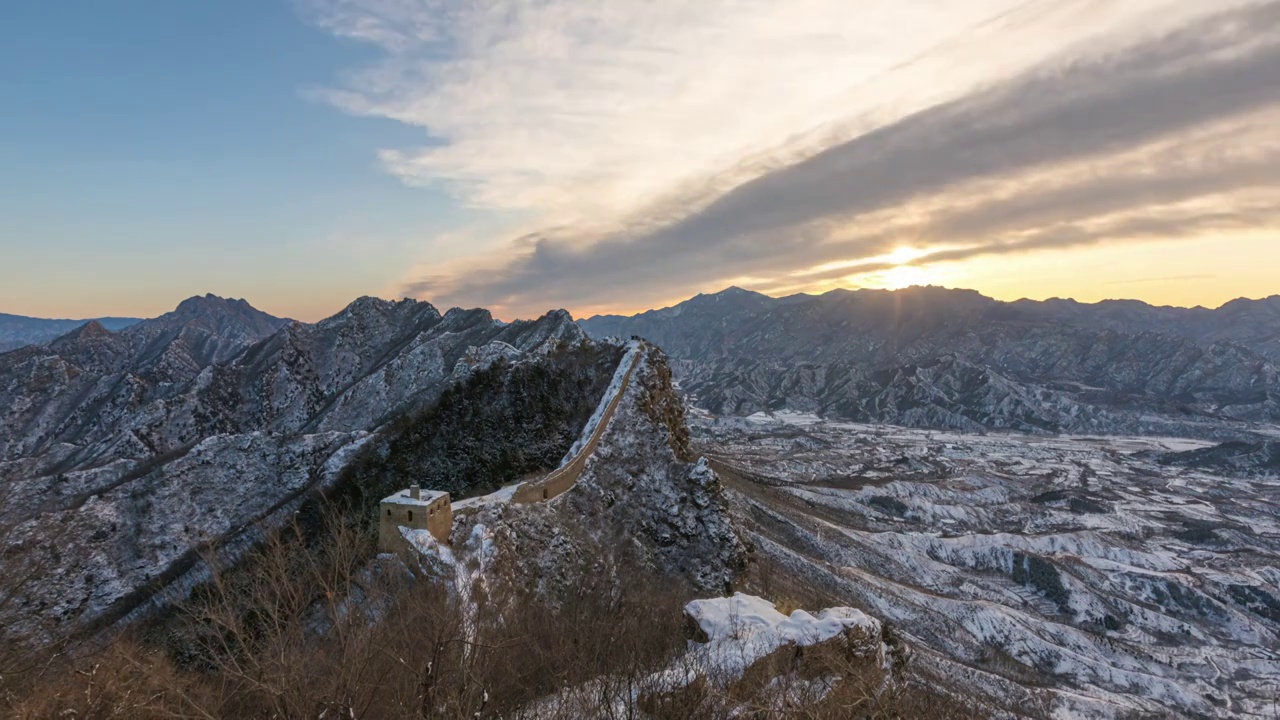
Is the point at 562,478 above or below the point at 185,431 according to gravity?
above

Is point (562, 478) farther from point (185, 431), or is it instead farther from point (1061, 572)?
point (1061, 572)

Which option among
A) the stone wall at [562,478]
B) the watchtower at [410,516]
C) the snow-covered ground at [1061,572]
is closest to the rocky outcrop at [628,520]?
the stone wall at [562,478]

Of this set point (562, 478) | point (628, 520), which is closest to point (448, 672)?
point (562, 478)

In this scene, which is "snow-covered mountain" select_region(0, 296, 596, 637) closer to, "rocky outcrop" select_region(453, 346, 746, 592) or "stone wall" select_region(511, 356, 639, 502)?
"stone wall" select_region(511, 356, 639, 502)

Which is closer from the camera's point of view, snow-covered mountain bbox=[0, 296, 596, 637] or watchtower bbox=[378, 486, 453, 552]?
watchtower bbox=[378, 486, 453, 552]

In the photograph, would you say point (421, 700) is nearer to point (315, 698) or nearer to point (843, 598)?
point (315, 698)

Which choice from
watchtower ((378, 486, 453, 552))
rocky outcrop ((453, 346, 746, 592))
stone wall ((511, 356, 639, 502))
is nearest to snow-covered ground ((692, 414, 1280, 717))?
rocky outcrop ((453, 346, 746, 592))

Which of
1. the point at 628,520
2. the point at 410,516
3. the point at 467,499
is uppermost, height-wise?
the point at 410,516
